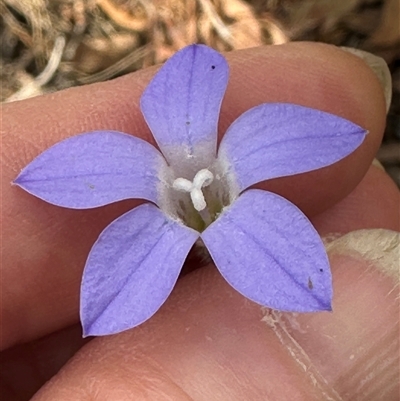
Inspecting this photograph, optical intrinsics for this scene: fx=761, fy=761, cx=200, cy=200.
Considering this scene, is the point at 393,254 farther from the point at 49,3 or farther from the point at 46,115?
the point at 49,3

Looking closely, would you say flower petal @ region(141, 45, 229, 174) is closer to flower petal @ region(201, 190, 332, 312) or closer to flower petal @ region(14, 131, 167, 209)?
flower petal @ region(14, 131, 167, 209)

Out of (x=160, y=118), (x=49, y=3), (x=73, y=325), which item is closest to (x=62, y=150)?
(x=160, y=118)

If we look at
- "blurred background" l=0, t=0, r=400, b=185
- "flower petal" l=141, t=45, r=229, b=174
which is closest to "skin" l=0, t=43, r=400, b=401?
"flower petal" l=141, t=45, r=229, b=174

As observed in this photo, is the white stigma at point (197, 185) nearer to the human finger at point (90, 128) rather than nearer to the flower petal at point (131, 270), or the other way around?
the flower petal at point (131, 270)

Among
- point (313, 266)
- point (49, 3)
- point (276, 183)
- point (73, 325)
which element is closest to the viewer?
point (313, 266)

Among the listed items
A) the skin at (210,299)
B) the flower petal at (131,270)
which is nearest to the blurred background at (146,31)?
the skin at (210,299)

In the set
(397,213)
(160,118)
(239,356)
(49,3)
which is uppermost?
(160,118)

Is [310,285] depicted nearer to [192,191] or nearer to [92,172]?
[192,191]
